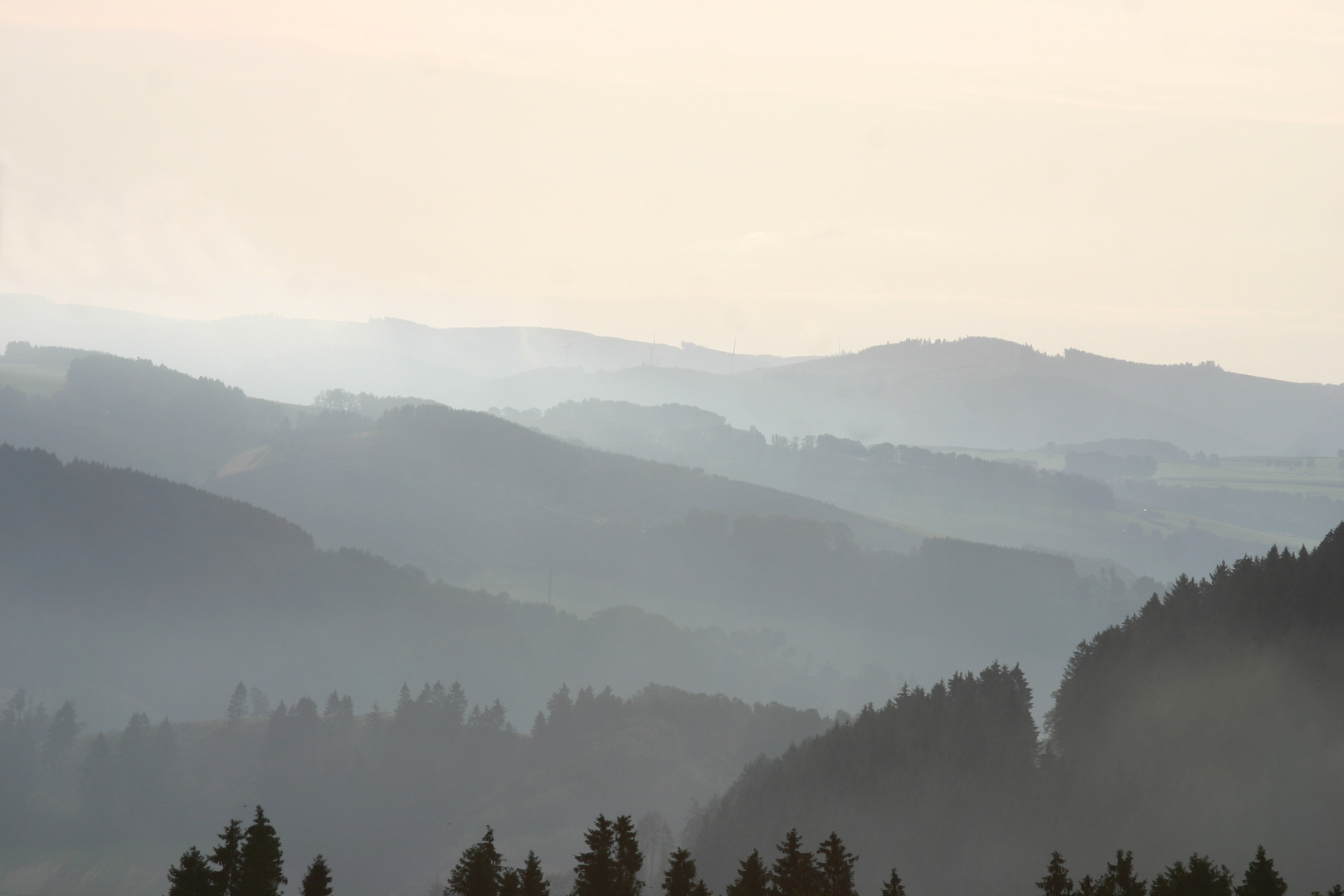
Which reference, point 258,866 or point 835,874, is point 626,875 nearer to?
point 835,874

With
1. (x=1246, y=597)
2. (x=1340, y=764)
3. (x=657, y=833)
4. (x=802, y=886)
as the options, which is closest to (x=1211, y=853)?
(x=1340, y=764)

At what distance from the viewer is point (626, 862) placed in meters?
58.3

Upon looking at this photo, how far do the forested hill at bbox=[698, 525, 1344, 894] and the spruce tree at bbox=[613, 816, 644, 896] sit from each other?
61.5 m

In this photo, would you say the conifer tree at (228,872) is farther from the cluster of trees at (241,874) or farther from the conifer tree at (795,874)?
the conifer tree at (795,874)

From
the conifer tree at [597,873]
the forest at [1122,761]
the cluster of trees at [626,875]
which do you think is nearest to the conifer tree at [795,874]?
the cluster of trees at [626,875]

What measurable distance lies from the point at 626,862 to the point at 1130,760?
71.8 m

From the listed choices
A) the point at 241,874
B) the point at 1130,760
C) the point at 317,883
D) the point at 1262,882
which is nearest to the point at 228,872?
the point at 241,874

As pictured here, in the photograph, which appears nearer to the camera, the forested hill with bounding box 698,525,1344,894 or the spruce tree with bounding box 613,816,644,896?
the spruce tree with bounding box 613,816,644,896

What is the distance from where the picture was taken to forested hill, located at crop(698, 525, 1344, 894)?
348ft

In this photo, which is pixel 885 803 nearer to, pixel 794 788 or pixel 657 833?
pixel 794 788

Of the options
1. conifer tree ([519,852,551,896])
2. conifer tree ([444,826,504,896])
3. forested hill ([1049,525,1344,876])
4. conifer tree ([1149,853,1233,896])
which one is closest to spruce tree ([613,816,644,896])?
conifer tree ([519,852,551,896])

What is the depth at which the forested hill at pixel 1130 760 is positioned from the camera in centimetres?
10606

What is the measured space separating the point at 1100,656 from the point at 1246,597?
604 inches

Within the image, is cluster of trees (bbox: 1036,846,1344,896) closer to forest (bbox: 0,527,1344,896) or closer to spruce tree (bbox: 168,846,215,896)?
spruce tree (bbox: 168,846,215,896)
